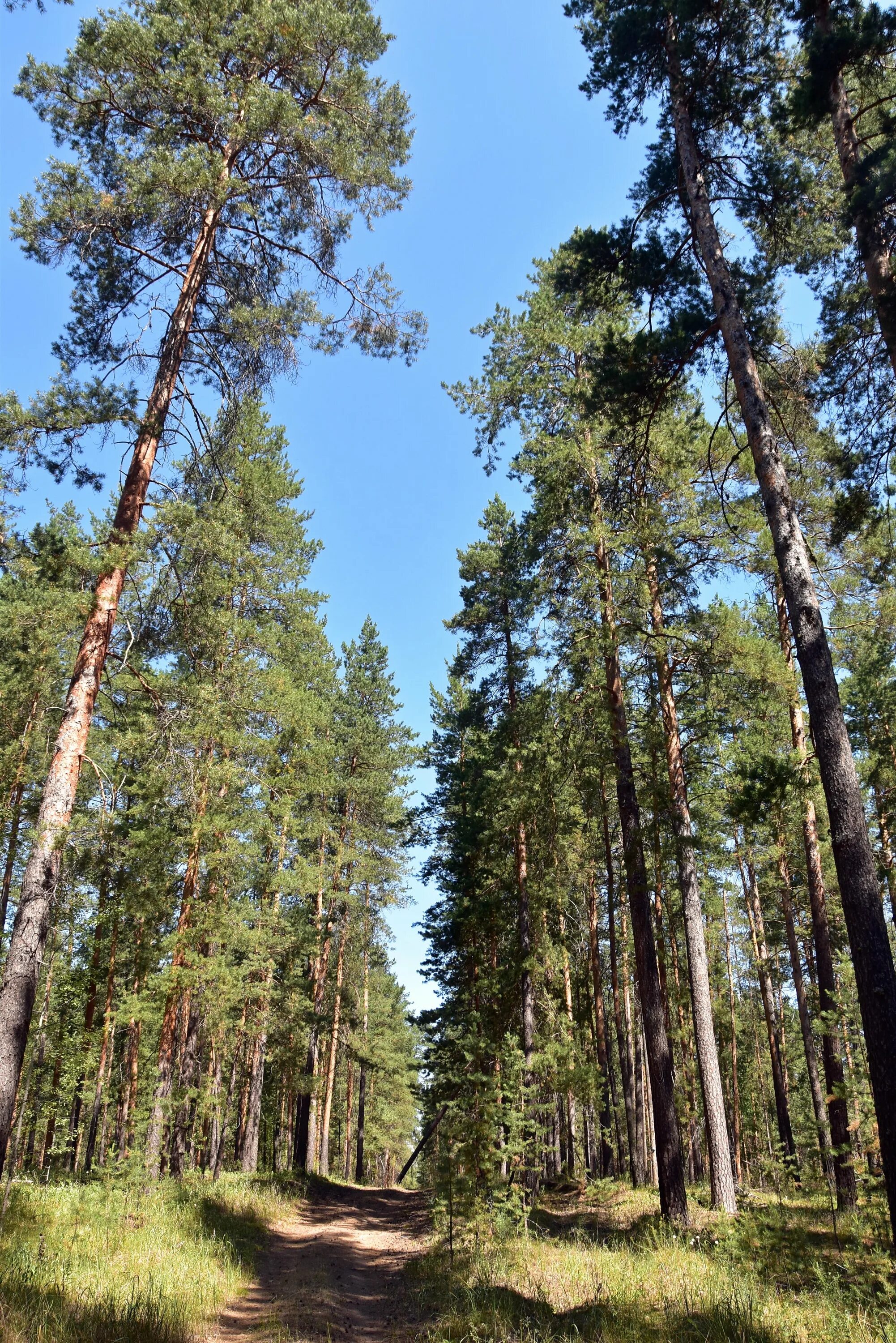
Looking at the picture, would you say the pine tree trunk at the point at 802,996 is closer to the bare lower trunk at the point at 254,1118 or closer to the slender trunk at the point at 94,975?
the bare lower trunk at the point at 254,1118

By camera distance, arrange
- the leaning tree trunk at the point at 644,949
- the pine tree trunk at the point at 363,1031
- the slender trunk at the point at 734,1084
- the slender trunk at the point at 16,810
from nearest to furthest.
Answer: the leaning tree trunk at the point at 644,949
the slender trunk at the point at 16,810
the slender trunk at the point at 734,1084
the pine tree trunk at the point at 363,1031

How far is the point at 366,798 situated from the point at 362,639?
6.63 m

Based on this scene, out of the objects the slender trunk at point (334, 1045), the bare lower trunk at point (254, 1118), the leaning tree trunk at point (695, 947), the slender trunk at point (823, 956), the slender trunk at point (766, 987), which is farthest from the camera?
the slender trunk at point (334, 1045)

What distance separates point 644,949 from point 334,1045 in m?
19.5

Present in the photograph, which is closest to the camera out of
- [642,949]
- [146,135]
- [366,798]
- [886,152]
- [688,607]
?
[886,152]

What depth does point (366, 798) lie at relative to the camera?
2575cm

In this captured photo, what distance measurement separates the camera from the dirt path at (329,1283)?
22.1 ft

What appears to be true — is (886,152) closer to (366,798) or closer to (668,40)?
(668,40)

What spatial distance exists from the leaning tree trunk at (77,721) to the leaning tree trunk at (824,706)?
22.1 feet

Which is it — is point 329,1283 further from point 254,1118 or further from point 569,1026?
point 254,1118

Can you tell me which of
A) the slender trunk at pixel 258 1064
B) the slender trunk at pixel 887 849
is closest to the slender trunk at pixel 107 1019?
the slender trunk at pixel 258 1064

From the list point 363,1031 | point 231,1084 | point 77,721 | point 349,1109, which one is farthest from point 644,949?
point 349,1109

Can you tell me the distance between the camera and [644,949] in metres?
10.9

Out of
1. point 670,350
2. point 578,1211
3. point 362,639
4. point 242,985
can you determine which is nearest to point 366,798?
point 362,639
